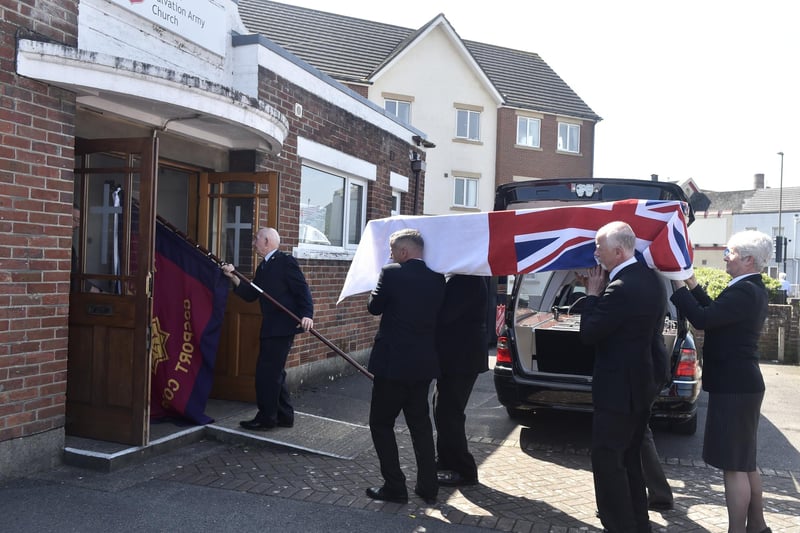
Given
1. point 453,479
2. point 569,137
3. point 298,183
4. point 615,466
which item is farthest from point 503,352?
point 569,137

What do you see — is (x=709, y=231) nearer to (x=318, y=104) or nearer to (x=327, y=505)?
(x=318, y=104)

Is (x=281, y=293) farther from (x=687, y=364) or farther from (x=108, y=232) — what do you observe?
(x=687, y=364)

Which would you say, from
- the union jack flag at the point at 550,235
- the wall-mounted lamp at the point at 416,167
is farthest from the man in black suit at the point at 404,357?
the wall-mounted lamp at the point at 416,167

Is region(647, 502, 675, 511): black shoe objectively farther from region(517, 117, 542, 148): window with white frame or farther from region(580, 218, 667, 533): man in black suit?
region(517, 117, 542, 148): window with white frame

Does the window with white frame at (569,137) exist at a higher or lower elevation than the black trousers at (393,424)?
higher

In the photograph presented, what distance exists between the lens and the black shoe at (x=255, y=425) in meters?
6.23

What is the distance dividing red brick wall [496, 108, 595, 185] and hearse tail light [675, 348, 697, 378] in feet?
69.0

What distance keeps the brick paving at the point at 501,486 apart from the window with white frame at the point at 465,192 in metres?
20.7

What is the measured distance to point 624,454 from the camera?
4176mm

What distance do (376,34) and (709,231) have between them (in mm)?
41075

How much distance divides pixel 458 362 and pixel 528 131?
24103mm

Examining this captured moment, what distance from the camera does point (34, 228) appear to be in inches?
192

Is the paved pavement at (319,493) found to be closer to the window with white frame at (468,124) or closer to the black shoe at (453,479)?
the black shoe at (453,479)

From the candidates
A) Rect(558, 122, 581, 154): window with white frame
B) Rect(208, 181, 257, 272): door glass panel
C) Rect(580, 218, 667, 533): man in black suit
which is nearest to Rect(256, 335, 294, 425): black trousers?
Rect(208, 181, 257, 272): door glass panel
